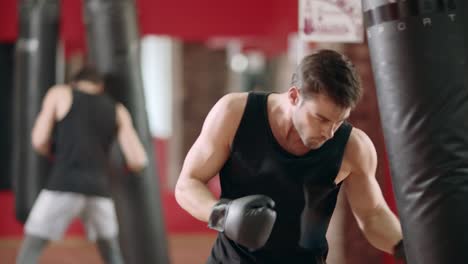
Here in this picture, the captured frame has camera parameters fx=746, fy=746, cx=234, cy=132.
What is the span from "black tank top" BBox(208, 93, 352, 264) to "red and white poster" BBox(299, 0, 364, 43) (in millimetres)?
673

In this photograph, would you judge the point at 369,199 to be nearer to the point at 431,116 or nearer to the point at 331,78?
the point at 431,116

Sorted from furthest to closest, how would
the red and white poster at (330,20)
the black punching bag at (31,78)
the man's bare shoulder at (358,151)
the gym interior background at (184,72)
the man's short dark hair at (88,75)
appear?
the gym interior background at (184,72), the black punching bag at (31,78), the man's short dark hair at (88,75), the red and white poster at (330,20), the man's bare shoulder at (358,151)

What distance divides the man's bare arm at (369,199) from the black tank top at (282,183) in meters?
0.07

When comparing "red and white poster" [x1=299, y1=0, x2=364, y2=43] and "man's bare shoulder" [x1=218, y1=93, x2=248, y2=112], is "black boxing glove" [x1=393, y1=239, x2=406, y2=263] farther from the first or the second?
A: "red and white poster" [x1=299, y1=0, x2=364, y2=43]

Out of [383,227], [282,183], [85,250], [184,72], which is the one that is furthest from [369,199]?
[184,72]

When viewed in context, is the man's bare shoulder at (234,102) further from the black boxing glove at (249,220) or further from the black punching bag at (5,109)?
the black punching bag at (5,109)

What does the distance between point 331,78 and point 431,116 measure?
278mm

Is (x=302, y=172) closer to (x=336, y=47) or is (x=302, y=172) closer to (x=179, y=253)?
(x=336, y=47)

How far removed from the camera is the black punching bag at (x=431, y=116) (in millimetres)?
1773

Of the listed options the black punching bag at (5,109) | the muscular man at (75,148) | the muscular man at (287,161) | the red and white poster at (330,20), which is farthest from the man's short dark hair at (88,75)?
the black punching bag at (5,109)

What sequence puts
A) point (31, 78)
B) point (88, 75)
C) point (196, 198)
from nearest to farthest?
point (196, 198) → point (88, 75) → point (31, 78)

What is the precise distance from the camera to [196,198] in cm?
177

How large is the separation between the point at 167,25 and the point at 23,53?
204cm

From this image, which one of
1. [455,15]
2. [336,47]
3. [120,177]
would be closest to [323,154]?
[455,15]
